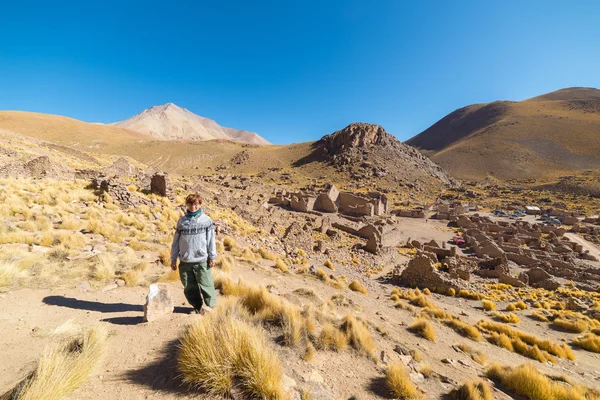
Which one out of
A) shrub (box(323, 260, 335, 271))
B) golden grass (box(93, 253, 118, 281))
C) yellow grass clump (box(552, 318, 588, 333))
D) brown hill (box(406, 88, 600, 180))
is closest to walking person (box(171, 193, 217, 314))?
golden grass (box(93, 253, 118, 281))

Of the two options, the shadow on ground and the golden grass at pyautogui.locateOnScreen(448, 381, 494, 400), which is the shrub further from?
the shadow on ground

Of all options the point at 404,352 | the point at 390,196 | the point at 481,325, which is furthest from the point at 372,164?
the point at 404,352

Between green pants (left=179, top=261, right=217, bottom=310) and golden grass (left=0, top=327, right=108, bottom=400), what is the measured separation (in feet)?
4.42

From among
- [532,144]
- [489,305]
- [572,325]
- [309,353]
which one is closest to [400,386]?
[309,353]

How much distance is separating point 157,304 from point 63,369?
1.64 metres

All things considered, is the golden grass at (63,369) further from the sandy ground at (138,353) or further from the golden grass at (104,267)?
the golden grass at (104,267)

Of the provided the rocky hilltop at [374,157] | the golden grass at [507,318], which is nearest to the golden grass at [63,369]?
the golden grass at [507,318]

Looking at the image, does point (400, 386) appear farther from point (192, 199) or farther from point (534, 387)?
point (192, 199)

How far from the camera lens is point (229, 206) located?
2211cm

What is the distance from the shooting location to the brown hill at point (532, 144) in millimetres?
93250

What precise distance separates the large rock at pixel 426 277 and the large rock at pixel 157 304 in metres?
13.6

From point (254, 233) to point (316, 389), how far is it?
13.1m

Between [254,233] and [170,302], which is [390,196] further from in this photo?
[170,302]

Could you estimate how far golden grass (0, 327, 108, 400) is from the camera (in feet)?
7.54
